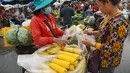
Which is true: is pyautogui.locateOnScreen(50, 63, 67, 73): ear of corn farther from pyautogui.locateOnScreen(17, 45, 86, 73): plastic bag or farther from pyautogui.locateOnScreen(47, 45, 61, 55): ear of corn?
pyautogui.locateOnScreen(47, 45, 61, 55): ear of corn

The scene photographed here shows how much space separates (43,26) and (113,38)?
35.0 inches

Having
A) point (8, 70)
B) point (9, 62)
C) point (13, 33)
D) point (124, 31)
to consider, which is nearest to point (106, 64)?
point (124, 31)

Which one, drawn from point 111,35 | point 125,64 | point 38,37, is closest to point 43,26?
point 38,37

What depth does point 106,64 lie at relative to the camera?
9.26 ft

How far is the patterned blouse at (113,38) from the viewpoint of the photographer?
2.65 meters

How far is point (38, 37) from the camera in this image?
9.86 feet

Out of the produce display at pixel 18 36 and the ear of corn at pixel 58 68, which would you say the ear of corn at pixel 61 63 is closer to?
the ear of corn at pixel 58 68

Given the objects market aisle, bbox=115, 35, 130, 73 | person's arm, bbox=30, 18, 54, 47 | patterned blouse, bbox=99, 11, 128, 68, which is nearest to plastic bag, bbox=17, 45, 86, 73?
person's arm, bbox=30, 18, 54, 47

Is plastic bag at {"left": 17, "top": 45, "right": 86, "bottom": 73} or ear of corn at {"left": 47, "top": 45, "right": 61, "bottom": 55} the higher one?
ear of corn at {"left": 47, "top": 45, "right": 61, "bottom": 55}

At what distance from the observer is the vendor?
119 inches

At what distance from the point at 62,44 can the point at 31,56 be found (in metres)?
0.40

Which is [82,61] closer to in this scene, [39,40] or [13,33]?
[39,40]

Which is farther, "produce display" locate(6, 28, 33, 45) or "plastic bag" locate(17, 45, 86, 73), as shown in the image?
"produce display" locate(6, 28, 33, 45)

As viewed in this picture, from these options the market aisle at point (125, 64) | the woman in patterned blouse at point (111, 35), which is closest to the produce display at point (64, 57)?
the woman in patterned blouse at point (111, 35)
